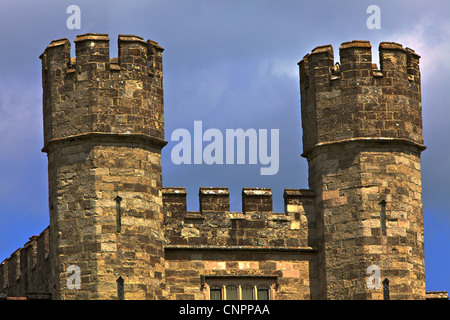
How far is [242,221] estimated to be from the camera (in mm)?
42625

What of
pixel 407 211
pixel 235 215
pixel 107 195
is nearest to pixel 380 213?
pixel 407 211

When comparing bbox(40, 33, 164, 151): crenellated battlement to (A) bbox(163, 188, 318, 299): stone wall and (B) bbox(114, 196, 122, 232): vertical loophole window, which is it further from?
(A) bbox(163, 188, 318, 299): stone wall

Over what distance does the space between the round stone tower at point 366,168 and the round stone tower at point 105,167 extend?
14.3 feet

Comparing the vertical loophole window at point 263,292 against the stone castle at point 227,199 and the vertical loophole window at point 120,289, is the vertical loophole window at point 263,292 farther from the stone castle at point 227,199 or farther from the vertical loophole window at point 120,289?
the vertical loophole window at point 120,289

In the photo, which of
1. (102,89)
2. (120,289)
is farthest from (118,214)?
(102,89)

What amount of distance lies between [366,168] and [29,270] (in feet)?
37.2

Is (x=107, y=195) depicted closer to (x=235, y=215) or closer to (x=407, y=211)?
(x=235, y=215)

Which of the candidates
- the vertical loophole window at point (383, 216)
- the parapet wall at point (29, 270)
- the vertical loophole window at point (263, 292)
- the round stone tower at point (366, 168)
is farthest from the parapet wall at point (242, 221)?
the parapet wall at point (29, 270)

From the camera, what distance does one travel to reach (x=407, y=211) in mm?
42312

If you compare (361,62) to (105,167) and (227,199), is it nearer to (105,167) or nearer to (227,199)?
(227,199)

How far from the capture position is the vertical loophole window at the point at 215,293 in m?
42.0

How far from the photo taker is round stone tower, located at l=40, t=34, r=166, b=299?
40406mm
